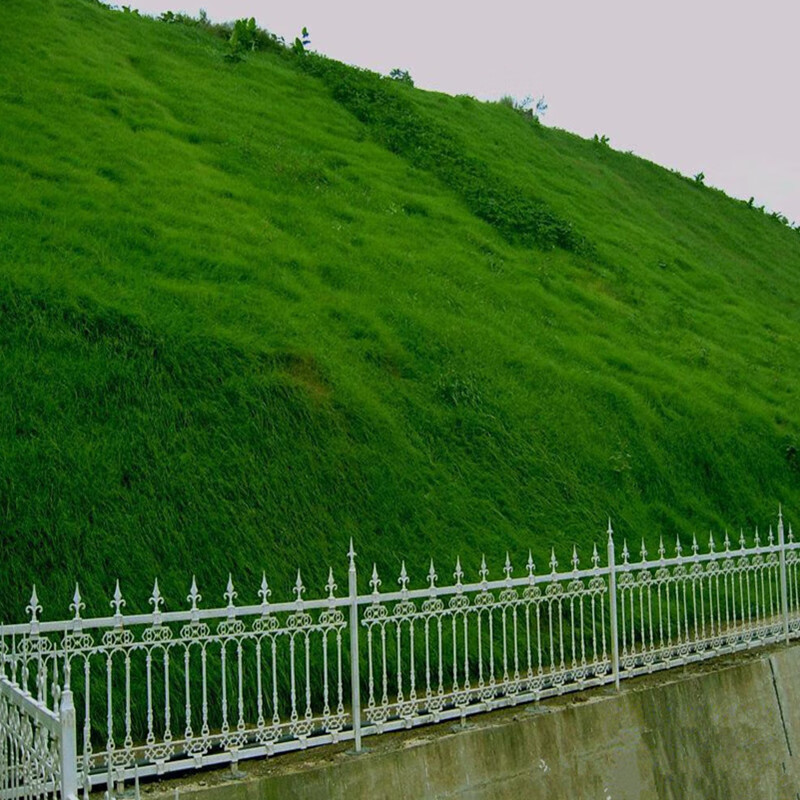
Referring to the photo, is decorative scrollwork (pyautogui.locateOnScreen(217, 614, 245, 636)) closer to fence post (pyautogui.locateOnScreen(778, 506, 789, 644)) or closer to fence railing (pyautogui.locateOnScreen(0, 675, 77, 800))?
fence railing (pyautogui.locateOnScreen(0, 675, 77, 800))

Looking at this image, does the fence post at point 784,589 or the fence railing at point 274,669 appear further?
the fence post at point 784,589

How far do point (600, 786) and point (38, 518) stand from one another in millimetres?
4556

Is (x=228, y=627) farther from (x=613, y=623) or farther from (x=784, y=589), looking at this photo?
(x=784, y=589)

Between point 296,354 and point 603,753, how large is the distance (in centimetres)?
522

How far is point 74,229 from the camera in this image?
12.0 m

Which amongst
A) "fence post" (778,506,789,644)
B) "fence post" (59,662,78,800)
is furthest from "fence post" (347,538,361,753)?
"fence post" (778,506,789,644)

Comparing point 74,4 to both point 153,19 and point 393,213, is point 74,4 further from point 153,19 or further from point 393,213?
point 393,213

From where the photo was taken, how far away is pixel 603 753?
7.75 metres

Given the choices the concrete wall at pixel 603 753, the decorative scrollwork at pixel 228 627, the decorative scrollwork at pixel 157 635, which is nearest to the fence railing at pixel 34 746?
the decorative scrollwork at pixel 157 635

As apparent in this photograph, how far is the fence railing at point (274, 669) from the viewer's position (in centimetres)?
577

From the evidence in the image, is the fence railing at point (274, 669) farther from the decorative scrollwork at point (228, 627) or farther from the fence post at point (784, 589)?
the fence post at point (784, 589)

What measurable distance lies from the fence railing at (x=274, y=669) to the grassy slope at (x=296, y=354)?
74cm

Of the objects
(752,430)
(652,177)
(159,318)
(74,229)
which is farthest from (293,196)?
(652,177)

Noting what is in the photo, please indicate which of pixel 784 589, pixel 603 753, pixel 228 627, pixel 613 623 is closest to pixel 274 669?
pixel 228 627
